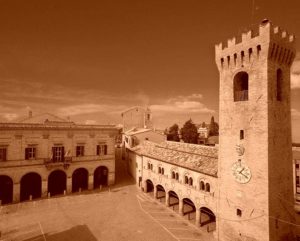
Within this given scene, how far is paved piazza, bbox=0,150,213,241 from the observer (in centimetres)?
2455

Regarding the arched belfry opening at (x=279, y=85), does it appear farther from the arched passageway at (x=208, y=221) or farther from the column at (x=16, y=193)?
the column at (x=16, y=193)

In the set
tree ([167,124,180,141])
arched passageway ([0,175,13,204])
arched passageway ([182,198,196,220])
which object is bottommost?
arched passageway ([182,198,196,220])

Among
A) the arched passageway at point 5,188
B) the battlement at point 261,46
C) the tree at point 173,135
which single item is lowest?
the arched passageway at point 5,188

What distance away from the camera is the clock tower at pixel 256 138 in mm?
19516

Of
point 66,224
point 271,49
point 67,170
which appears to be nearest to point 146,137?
point 67,170

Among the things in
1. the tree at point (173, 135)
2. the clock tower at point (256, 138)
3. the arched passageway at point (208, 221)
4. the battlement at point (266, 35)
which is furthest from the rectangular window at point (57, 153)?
the tree at point (173, 135)

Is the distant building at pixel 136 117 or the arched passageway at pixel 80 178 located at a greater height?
the distant building at pixel 136 117

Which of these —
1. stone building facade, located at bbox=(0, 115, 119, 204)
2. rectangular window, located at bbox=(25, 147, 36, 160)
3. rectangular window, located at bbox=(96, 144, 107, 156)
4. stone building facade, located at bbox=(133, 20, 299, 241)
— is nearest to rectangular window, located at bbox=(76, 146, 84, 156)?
stone building facade, located at bbox=(0, 115, 119, 204)

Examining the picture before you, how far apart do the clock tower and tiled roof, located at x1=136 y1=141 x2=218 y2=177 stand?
3.54 meters

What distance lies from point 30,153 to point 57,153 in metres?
4.10

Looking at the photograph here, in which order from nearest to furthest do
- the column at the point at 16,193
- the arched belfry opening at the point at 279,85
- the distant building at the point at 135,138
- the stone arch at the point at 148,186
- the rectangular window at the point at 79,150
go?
the arched belfry opening at the point at 279,85
the column at the point at 16,193
the stone arch at the point at 148,186
the rectangular window at the point at 79,150
the distant building at the point at 135,138

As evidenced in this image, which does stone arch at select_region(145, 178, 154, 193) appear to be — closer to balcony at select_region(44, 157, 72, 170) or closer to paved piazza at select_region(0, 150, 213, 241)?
paved piazza at select_region(0, 150, 213, 241)

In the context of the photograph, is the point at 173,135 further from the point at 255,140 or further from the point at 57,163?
the point at 255,140

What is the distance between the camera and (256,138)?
20.1m
